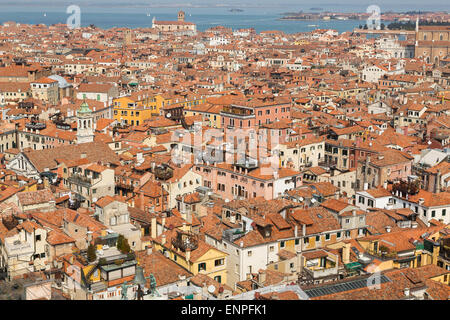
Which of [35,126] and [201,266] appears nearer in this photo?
[201,266]

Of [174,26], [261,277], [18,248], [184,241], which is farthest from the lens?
[174,26]

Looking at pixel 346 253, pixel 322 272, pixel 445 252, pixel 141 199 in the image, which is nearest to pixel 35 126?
pixel 141 199

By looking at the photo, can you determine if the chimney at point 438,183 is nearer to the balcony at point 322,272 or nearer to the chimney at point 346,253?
the chimney at point 346,253

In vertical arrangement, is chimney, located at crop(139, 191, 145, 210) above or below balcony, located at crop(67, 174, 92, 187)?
below

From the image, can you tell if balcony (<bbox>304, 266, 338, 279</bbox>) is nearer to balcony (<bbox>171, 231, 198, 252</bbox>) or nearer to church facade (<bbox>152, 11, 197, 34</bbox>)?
balcony (<bbox>171, 231, 198, 252</bbox>)

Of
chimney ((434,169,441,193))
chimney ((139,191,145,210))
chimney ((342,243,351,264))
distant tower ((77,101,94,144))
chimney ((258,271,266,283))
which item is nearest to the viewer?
chimney ((258,271,266,283))

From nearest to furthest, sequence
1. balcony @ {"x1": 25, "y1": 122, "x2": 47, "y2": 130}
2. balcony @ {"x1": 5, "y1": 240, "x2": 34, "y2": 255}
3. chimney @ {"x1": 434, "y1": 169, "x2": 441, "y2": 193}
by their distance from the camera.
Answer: balcony @ {"x1": 5, "y1": 240, "x2": 34, "y2": 255} < chimney @ {"x1": 434, "y1": 169, "x2": 441, "y2": 193} < balcony @ {"x1": 25, "y1": 122, "x2": 47, "y2": 130}

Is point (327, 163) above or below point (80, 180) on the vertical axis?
below

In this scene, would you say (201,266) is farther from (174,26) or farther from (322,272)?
(174,26)

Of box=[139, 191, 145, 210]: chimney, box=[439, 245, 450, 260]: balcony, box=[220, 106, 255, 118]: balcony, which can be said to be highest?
box=[220, 106, 255, 118]: balcony

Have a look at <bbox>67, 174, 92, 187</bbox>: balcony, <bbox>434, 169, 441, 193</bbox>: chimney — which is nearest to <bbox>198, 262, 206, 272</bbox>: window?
<bbox>67, 174, 92, 187</bbox>: balcony

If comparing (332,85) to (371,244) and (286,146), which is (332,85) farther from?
(371,244)
